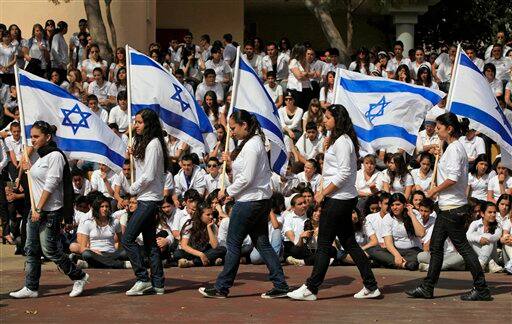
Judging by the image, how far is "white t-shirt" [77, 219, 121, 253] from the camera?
15.8 meters

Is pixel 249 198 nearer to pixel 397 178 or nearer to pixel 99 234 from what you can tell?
pixel 99 234

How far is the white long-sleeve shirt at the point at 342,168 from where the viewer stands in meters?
12.1

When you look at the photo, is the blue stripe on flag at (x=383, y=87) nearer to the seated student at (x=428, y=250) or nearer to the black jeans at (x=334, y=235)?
the seated student at (x=428, y=250)

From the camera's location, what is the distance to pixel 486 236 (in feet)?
Result: 51.0

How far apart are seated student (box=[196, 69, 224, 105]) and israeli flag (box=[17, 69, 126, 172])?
851 cm

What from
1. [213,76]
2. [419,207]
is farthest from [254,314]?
[213,76]

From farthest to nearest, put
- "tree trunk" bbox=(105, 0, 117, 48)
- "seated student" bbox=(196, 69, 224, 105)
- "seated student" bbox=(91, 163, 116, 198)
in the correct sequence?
"tree trunk" bbox=(105, 0, 117, 48) < "seated student" bbox=(196, 69, 224, 105) < "seated student" bbox=(91, 163, 116, 198)

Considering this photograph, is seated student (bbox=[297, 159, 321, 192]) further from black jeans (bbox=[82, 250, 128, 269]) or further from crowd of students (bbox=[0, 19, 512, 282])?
black jeans (bbox=[82, 250, 128, 269])

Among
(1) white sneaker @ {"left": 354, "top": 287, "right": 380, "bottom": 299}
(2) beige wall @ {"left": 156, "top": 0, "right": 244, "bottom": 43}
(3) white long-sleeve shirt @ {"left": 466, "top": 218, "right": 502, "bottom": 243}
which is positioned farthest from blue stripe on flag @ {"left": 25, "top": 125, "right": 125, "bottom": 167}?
(2) beige wall @ {"left": 156, "top": 0, "right": 244, "bottom": 43}

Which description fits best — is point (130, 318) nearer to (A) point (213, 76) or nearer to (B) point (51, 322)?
(B) point (51, 322)

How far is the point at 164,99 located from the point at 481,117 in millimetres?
3582

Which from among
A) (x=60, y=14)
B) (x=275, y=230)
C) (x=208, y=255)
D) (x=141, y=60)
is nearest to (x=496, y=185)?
(x=275, y=230)

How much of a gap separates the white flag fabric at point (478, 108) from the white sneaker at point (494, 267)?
217 cm

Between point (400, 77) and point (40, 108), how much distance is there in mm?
8505
